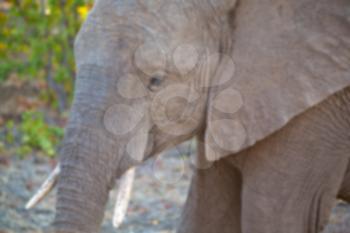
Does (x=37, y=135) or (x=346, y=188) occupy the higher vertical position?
(x=346, y=188)

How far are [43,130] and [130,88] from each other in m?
4.72

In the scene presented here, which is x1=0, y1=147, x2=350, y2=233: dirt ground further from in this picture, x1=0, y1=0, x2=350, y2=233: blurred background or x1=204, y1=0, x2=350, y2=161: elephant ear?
x1=204, y1=0, x2=350, y2=161: elephant ear

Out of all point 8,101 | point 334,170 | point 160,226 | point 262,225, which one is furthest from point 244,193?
point 8,101

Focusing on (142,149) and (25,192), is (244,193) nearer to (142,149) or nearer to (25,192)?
(142,149)

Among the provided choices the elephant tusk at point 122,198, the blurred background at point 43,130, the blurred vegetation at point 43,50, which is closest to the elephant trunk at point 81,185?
the elephant tusk at point 122,198

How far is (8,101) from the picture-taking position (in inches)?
362

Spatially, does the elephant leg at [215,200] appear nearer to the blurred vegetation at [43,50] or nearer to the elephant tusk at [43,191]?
the elephant tusk at [43,191]

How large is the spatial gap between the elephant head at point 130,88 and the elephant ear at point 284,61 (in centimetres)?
10

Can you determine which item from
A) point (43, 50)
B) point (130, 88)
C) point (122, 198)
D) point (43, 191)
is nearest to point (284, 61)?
point (130, 88)

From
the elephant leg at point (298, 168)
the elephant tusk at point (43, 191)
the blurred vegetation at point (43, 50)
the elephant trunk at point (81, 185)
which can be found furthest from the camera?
the blurred vegetation at point (43, 50)

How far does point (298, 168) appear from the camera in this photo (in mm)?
3566

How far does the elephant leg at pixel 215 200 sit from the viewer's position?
4098 millimetres

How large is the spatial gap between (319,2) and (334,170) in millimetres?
716

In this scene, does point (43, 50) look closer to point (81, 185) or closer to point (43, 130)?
point (43, 130)
